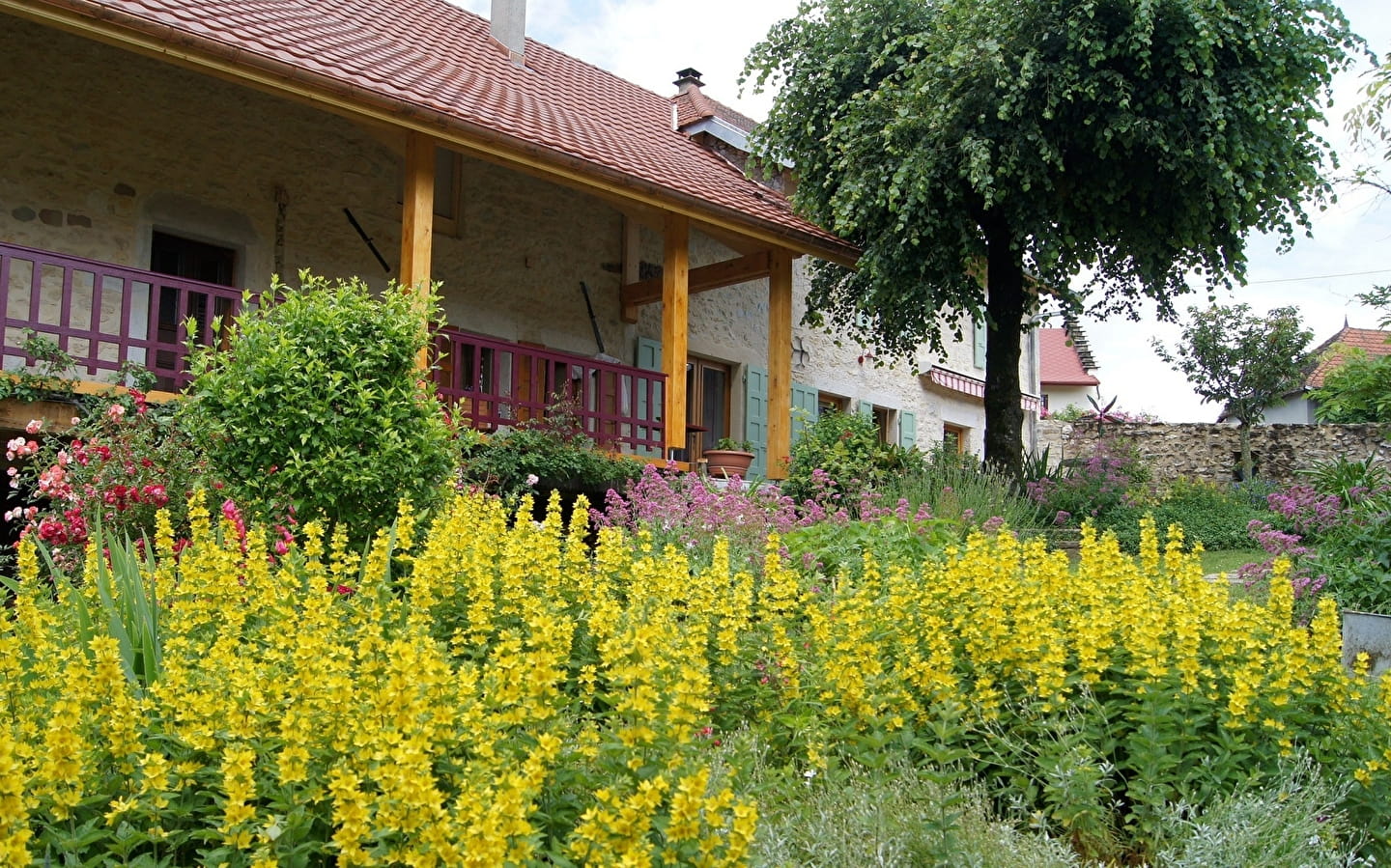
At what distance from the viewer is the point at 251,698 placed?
2156 mm

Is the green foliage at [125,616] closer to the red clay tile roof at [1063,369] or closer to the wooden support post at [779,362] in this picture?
the wooden support post at [779,362]

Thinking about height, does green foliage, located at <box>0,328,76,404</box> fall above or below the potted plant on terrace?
above

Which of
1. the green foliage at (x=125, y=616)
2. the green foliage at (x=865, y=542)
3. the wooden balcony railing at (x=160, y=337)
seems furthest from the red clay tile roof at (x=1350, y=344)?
the green foliage at (x=125, y=616)

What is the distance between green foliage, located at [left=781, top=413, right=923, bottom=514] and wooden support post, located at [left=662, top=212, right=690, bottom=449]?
1.38 m

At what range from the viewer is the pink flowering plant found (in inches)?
207

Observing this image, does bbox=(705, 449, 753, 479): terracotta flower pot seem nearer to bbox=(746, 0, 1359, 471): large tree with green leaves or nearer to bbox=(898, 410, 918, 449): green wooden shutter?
bbox=(746, 0, 1359, 471): large tree with green leaves

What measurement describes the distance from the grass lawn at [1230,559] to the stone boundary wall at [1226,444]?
6.88m

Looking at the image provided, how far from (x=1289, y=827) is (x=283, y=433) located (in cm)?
427

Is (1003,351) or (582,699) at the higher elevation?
(1003,351)

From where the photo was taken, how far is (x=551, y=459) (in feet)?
27.4

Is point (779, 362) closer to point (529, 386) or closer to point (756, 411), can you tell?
point (529, 386)

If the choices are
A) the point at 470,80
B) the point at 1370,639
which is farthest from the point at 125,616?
the point at 470,80

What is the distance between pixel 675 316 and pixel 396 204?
9.19 feet

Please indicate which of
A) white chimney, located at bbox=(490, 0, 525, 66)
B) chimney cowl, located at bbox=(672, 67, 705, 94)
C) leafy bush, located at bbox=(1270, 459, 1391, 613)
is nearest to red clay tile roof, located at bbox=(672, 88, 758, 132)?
chimney cowl, located at bbox=(672, 67, 705, 94)
